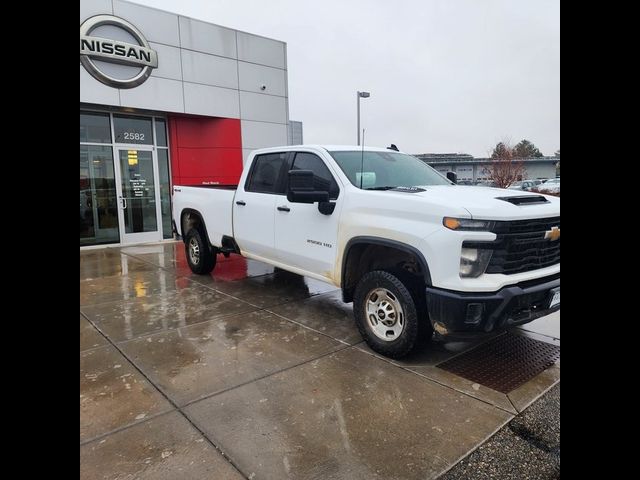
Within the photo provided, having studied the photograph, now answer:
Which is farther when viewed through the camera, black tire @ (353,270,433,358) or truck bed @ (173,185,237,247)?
truck bed @ (173,185,237,247)

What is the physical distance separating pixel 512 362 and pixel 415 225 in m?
1.59

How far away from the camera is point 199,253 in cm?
754

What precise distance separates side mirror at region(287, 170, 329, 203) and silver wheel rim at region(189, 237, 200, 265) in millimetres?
3278

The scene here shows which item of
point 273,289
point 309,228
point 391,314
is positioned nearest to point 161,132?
point 273,289

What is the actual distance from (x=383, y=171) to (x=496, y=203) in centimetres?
153

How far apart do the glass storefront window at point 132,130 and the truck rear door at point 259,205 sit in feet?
21.7

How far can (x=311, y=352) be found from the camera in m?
4.43

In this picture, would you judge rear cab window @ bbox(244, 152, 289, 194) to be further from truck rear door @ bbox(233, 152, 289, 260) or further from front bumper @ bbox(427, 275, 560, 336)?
front bumper @ bbox(427, 275, 560, 336)

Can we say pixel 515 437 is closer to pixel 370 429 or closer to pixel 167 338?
pixel 370 429

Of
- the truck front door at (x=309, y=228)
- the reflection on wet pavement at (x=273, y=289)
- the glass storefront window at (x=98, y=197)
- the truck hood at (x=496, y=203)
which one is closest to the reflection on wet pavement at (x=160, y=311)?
the reflection on wet pavement at (x=273, y=289)

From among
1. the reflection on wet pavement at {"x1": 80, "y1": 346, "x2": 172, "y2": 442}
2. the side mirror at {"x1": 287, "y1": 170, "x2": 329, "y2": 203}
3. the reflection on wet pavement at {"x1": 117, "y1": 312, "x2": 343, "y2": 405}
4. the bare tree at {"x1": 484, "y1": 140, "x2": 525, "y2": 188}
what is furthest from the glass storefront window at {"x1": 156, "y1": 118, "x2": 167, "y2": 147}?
the bare tree at {"x1": 484, "y1": 140, "x2": 525, "y2": 188}

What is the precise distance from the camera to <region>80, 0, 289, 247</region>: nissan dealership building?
34.6 feet

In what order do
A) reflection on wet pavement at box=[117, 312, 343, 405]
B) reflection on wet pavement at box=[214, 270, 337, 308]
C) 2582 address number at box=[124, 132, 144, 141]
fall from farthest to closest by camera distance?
2582 address number at box=[124, 132, 144, 141], reflection on wet pavement at box=[214, 270, 337, 308], reflection on wet pavement at box=[117, 312, 343, 405]
